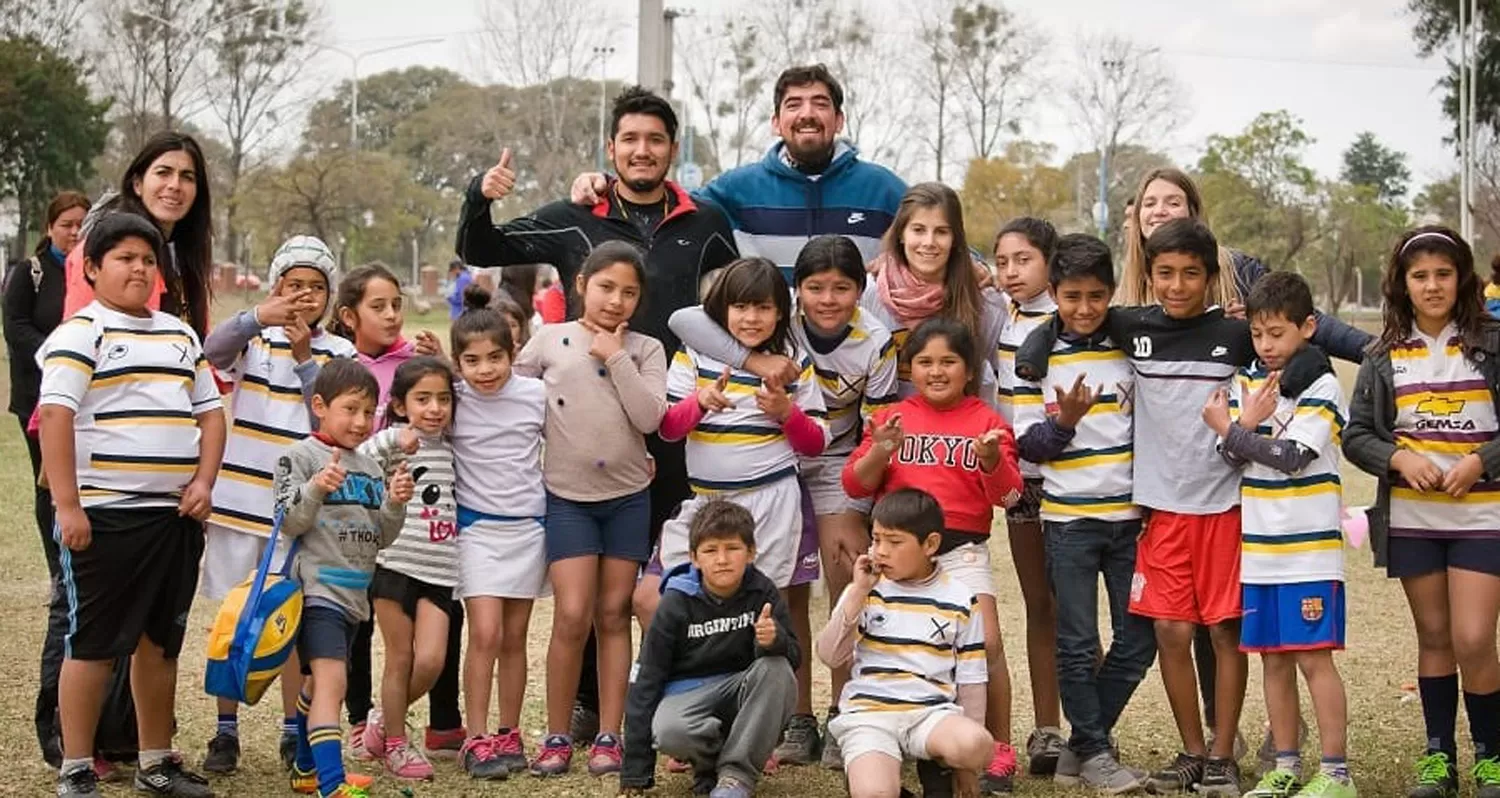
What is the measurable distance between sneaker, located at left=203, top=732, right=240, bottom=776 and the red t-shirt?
218 centimetres

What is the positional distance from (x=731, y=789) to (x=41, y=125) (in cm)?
2720

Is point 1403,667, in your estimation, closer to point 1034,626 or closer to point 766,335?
point 1034,626

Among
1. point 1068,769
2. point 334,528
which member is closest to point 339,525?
point 334,528

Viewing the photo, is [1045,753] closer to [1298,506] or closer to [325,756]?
[1298,506]

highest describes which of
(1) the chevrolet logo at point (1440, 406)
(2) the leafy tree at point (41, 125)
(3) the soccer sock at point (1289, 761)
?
(2) the leafy tree at point (41, 125)

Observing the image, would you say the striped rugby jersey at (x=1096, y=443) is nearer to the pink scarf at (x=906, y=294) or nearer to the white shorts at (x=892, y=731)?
the pink scarf at (x=906, y=294)

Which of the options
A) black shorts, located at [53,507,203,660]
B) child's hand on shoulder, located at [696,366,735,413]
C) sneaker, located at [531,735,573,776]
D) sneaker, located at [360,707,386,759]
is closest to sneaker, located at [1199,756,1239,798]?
child's hand on shoulder, located at [696,366,735,413]

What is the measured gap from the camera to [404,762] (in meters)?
5.39

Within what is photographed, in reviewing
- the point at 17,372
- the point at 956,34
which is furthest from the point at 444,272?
the point at 17,372

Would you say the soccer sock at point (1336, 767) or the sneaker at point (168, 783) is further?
the sneaker at point (168, 783)

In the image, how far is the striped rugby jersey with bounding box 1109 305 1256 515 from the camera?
518 cm

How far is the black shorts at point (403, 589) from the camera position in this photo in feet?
17.9

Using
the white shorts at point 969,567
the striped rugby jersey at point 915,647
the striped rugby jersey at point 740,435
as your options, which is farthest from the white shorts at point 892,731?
the striped rugby jersey at point 740,435

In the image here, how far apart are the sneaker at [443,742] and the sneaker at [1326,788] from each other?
2.74m
